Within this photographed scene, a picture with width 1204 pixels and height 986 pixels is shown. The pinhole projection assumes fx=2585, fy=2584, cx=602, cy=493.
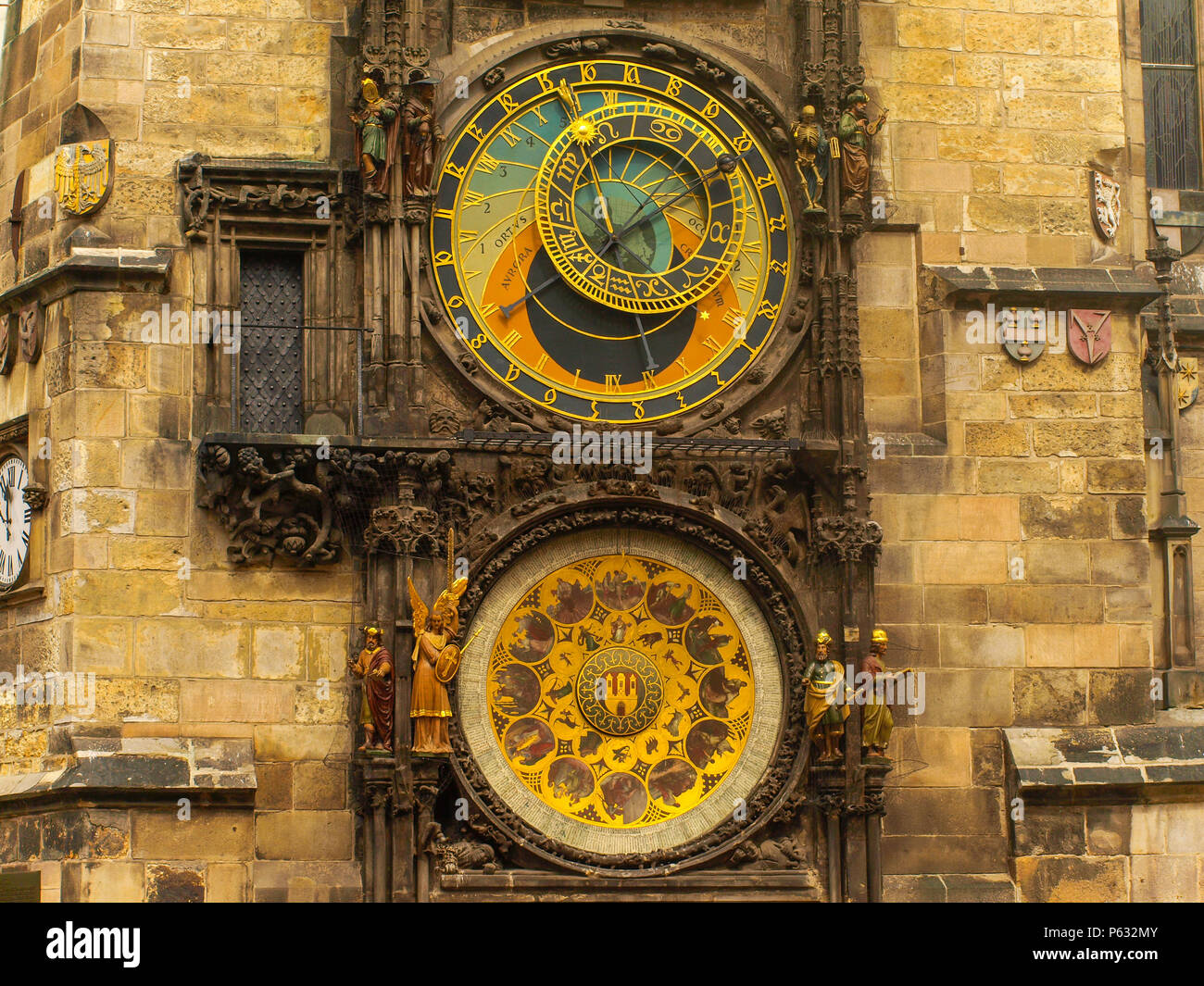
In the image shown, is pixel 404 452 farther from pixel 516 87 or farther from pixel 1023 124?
pixel 1023 124

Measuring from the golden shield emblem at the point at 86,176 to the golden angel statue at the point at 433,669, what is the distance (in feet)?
11.6

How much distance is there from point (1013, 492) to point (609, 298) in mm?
3179

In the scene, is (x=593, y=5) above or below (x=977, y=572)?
above

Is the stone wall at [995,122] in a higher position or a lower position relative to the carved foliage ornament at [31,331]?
higher

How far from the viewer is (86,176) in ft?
57.7

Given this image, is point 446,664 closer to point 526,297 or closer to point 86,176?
point 526,297

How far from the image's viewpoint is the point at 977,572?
1811 cm

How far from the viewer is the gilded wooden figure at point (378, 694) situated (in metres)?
16.8

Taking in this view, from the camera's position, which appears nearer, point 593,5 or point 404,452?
point 404,452

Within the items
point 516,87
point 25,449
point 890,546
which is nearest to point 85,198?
point 25,449

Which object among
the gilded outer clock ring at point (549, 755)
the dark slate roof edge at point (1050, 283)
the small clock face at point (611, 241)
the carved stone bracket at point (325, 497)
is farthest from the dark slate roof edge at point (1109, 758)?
the carved stone bracket at point (325, 497)
